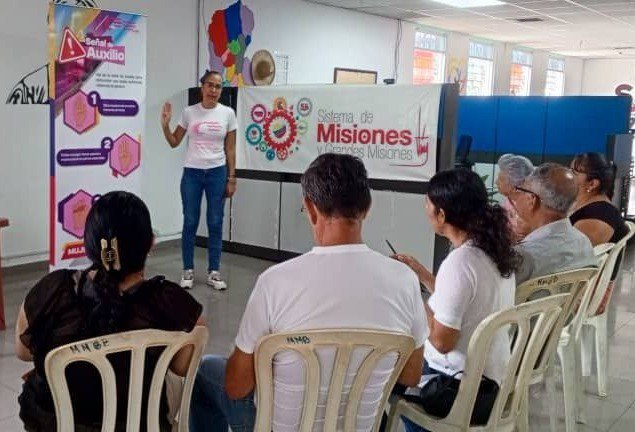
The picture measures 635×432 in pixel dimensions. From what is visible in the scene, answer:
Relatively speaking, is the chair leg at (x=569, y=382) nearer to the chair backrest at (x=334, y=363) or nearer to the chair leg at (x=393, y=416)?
the chair leg at (x=393, y=416)

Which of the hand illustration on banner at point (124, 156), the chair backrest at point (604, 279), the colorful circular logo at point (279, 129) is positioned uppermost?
the colorful circular logo at point (279, 129)

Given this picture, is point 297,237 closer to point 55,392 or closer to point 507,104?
point 507,104

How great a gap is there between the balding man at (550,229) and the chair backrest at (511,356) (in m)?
0.25

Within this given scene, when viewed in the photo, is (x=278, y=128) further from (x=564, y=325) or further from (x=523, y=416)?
(x=523, y=416)

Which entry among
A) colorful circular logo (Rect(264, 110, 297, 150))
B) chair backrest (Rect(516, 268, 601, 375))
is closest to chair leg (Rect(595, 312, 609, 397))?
chair backrest (Rect(516, 268, 601, 375))

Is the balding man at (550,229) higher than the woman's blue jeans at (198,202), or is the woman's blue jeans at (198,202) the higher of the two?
the balding man at (550,229)

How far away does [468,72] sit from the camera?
38.0 feet

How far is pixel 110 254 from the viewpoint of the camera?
159cm

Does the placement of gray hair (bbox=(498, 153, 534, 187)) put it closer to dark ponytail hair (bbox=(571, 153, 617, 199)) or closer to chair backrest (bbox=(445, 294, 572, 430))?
dark ponytail hair (bbox=(571, 153, 617, 199))

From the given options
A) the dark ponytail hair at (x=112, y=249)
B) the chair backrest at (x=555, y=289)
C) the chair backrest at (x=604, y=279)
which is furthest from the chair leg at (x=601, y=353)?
the dark ponytail hair at (x=112, y=249)

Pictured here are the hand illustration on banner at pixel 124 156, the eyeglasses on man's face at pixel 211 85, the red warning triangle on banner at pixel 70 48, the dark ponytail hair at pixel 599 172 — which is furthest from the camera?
the eyeglasses on man's face at pixel 211 85

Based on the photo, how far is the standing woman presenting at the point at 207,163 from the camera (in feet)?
15.4

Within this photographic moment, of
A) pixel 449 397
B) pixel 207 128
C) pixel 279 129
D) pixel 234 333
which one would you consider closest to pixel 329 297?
pixel 449 397

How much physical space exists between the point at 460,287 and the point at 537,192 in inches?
29.1
